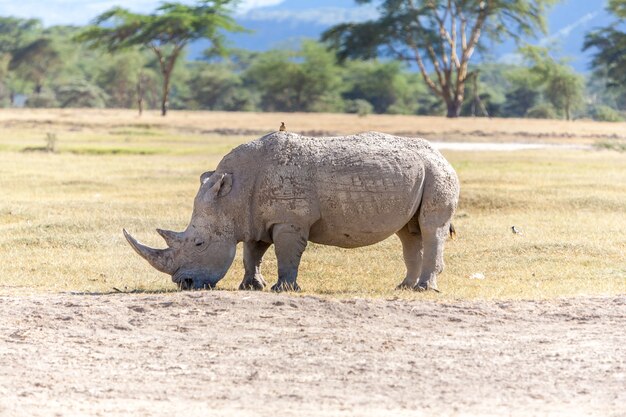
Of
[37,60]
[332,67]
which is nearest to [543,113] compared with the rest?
[332,67]

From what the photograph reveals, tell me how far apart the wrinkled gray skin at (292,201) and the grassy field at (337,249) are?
1.53 feet

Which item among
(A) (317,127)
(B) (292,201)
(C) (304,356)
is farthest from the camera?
(A) (317,127)

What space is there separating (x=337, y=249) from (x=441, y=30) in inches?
1713

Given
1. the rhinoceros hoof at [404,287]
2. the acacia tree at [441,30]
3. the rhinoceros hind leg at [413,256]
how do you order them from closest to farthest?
the rhinoceros hoof at [404,287]
the rhinoceros hind leg at [413,256]
the acacia tree at [441,30]

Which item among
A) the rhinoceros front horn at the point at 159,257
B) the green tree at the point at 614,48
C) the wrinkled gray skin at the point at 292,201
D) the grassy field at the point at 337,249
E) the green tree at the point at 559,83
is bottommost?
the grassy field at the point at 337,249

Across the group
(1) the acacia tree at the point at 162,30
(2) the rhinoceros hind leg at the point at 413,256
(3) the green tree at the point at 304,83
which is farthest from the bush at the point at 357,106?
(2) the rhinoceros hind leg at the point at 413,256

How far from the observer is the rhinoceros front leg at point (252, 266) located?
10.8 meters

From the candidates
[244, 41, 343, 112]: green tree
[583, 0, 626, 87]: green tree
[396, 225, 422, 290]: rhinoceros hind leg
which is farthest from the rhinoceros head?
[244, 41, 343, 112]: green tree

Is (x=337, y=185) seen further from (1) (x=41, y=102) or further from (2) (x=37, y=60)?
(2) (x=37, y=60)

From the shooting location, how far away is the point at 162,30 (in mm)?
58125

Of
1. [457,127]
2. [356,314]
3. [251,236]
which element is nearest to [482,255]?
[251,236]

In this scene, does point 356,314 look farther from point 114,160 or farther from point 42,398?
point 114,160

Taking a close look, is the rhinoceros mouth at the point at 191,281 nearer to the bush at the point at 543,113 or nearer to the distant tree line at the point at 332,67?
the distant tree line at the point at 332,67

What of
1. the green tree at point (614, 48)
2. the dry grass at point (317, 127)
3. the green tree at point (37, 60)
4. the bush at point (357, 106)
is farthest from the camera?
the green tree at point (37, 60)
